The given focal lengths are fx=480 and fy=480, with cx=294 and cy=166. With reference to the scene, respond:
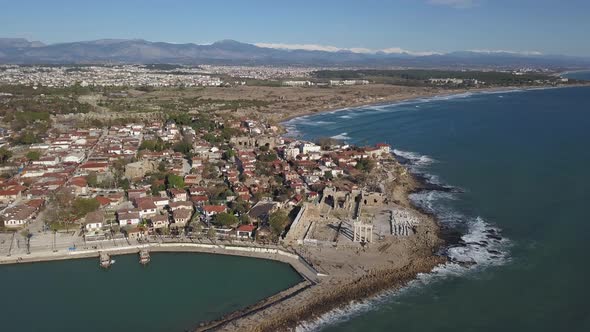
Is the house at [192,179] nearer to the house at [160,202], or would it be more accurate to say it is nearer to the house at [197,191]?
the house at [197,191]

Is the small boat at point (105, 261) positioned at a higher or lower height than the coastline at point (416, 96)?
lower

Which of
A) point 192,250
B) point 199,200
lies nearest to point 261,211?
point 199,200

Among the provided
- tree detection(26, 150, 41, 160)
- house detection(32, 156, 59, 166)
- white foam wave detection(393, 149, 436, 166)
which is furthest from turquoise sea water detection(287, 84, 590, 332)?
tree detection(26, 150, 41, 160)

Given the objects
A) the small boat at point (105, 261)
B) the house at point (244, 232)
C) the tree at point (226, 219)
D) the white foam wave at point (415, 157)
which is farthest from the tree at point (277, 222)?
the white foam wave at point (415, 157)

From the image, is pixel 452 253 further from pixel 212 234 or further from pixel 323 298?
pixel 212 234

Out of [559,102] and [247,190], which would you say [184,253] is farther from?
[559,102]

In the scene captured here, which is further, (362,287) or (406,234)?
(406,234)

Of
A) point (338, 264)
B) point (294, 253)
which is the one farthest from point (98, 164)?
point (338, 264)
